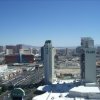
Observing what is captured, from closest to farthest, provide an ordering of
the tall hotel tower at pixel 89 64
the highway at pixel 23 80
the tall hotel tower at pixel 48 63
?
the tall hotel tower at pixel 89 64 → the tall hotel tower at pixel 48 63 → the highway at pixel 23 80

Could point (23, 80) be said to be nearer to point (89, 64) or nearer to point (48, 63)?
point (48, 63)

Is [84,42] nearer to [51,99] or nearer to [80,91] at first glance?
[80,91]

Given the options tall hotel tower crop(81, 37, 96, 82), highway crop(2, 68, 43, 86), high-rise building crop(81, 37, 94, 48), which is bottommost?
highway crop(2, 68, 43, 86)

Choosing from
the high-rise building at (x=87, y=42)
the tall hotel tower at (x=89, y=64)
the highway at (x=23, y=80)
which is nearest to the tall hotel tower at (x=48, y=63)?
the highway at (x=23, y=80)

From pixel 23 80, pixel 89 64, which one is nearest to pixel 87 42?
pixel 89 64

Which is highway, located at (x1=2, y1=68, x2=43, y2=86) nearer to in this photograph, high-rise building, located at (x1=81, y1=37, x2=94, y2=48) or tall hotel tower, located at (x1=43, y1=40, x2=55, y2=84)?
tall hotel tower, located at (x1=43, y1=40, x2=55, y2=84)

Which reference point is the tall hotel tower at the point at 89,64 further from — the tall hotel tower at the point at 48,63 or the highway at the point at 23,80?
the highway at the point at 23,80

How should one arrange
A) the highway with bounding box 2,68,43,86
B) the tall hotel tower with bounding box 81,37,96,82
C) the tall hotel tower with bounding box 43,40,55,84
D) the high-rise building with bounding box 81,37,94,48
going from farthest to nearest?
the highway with bounding box 2,68,43,86
the tall hotel tower with bounding box 43,40,55,84
the high-rise building with bounding box 81,37,94,48
the tall hotel tower with bounding box 81,37,96,82

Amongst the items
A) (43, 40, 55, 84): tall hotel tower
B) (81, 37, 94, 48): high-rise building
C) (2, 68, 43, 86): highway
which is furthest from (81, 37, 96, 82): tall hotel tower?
(2, 68, 43, 86): highway

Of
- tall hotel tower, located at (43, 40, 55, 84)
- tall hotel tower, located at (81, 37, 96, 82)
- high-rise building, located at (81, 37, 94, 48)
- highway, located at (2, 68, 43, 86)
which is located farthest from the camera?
highway, located at (2, 68, 43, 86)

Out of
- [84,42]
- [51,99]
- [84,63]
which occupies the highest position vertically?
[84,42]

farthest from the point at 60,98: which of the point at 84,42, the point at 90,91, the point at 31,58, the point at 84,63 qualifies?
the point at 31,58
